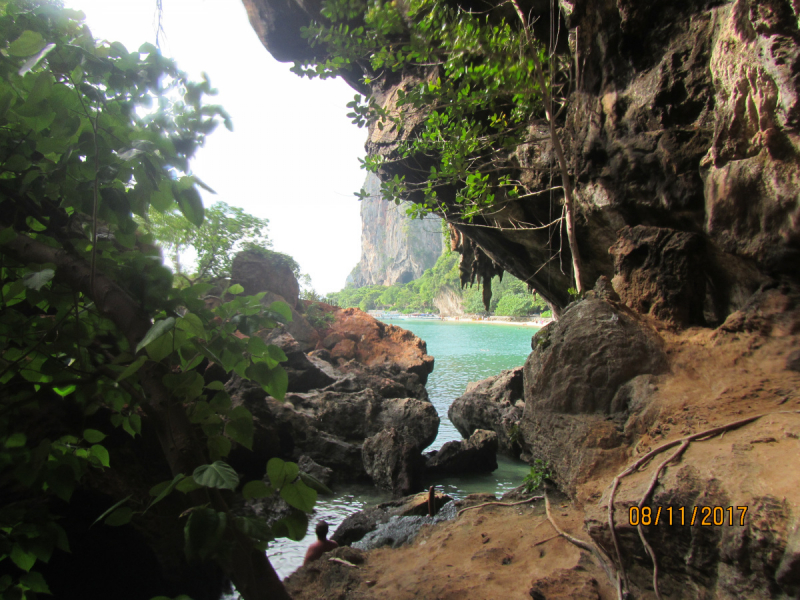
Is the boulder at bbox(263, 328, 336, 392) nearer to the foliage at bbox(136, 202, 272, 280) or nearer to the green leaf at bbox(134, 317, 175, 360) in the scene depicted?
the foliage at bbox(136, 202, 272, 280)

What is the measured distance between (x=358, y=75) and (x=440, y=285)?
4778cm

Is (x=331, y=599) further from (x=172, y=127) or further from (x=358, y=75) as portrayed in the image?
(x=358, y=75)

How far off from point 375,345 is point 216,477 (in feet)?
54.0

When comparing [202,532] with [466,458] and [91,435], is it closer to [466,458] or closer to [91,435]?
[91,435]

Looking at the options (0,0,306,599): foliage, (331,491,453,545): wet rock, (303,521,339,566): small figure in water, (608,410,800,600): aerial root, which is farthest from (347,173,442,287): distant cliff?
(0,0,306,599): foliage

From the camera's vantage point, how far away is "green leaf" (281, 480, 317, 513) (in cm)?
102

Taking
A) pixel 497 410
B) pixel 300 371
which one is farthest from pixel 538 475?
pixel 300 371

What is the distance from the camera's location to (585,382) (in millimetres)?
3842

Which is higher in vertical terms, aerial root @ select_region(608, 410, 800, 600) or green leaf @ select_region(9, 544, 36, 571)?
green leaf @ select_region(9, 544, 36, 571)

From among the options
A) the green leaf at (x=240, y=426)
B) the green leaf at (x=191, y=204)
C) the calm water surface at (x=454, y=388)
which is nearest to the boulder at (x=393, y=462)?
the calm water surface at (x=454, y=388)

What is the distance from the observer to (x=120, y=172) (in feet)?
3.62

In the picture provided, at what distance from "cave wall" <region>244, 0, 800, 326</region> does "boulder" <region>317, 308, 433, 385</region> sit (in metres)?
10.6

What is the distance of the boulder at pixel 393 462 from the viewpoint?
7.47 metres

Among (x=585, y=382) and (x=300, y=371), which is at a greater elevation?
(x=585, y=382)
